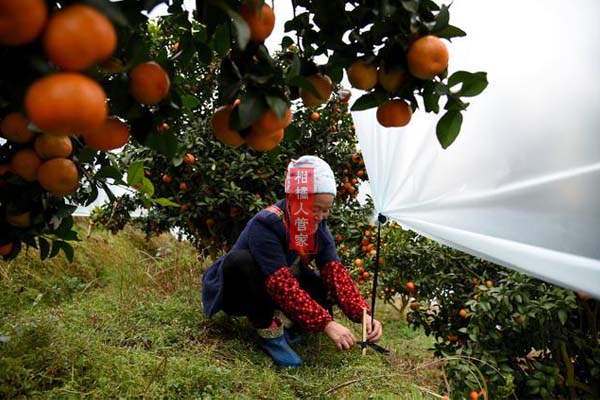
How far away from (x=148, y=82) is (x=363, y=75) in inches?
9.8

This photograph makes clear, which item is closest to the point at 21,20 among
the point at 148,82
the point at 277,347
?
the point at 148,82

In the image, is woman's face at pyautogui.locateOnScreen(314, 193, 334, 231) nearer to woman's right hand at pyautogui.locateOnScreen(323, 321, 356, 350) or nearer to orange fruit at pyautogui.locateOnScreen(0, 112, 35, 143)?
woman's right hand at pyautogui.locateOnScreen(323, 321, 356, 350)

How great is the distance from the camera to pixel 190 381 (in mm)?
1210

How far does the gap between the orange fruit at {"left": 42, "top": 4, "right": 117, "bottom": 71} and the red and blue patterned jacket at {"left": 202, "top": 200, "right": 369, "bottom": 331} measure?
4.12ft

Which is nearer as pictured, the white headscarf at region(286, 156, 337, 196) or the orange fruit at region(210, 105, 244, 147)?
the orange fruit at region(210, 105, 244, 147)

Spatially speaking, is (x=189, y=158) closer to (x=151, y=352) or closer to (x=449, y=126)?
(x=151, y=352)

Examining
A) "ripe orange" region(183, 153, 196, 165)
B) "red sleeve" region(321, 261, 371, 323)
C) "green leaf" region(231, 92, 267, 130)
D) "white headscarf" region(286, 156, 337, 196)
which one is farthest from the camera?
"ripe orange" region(183, 153, 196, 165)

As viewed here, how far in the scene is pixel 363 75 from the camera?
1.89 ft

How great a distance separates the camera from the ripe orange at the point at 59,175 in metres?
0.58

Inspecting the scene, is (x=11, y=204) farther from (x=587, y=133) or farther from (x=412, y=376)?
(x=412, y=376)

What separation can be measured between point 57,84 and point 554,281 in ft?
2.65

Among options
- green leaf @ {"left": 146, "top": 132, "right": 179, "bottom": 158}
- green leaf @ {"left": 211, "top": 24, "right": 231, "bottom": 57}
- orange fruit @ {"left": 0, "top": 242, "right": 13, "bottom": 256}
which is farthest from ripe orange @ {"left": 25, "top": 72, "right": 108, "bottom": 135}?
orange fruit @ {"left": 0, "top": 242, "right": 13, "bottom": 256}

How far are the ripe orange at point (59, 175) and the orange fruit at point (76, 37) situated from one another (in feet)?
0.80

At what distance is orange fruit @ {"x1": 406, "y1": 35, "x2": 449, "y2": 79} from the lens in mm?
523
